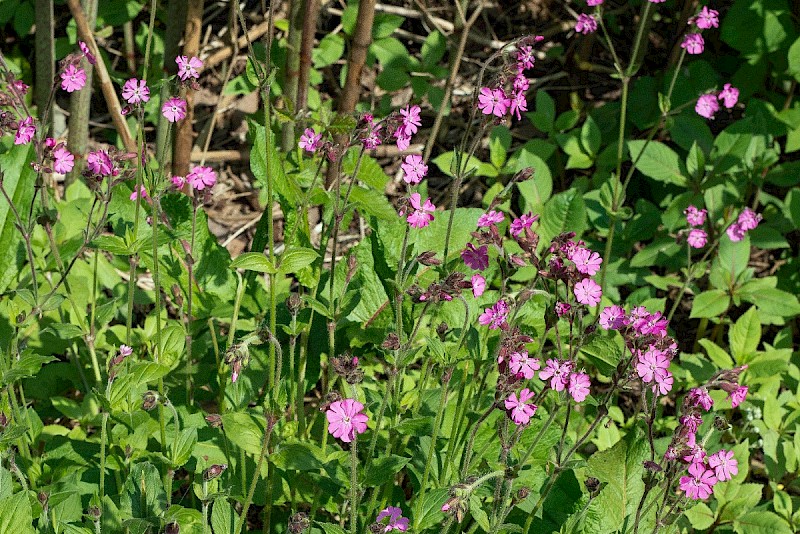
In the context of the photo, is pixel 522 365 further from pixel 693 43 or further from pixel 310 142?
Answer: pixel 693 43

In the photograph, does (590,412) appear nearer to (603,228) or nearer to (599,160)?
(603,228)

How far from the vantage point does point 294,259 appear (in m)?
2.80

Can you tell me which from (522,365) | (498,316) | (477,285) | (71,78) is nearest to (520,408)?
(522,365)

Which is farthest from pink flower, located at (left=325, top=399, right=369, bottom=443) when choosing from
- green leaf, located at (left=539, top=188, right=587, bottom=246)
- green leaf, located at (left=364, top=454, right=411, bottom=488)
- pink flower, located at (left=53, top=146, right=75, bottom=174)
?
green leaf, located at (left=539, top=188, right=587, bottom=246)

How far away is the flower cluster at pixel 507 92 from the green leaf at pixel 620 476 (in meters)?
1.23

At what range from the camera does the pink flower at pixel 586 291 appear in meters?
2.50

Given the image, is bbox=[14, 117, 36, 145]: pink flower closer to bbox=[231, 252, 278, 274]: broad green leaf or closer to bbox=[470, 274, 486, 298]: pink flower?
bbox=[231, 252, 278, 274]: broad green leaf

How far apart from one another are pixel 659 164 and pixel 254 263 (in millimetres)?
2626

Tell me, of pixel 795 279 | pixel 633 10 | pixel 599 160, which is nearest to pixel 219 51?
pixel 599 160

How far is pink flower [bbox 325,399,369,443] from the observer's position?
2.20 meters

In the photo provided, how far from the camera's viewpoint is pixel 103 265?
13.1 ft

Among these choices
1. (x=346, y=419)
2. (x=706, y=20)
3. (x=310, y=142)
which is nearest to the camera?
(x=346, y=419)

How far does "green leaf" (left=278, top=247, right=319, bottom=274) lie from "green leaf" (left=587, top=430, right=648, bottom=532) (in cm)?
116

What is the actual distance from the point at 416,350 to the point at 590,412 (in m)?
1.49
